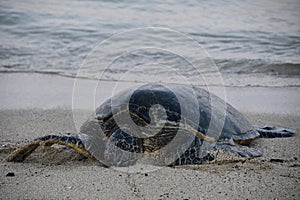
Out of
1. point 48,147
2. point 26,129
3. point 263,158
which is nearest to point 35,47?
point 26,129

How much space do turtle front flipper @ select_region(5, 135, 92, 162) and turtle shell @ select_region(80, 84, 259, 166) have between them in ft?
0.24

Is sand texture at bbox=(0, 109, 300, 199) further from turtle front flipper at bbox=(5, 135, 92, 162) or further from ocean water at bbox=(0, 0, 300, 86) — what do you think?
ocean water at bbox=(0, 0, 300, 86)

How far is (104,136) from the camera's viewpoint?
359 cm

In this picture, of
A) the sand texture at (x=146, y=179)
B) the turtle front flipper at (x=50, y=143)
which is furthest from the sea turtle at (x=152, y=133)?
the sand texture at (x=146, y=179)

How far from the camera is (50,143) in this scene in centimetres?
339

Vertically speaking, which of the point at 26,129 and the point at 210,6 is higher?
the point at 210,6

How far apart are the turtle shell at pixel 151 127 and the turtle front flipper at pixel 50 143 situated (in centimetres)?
7

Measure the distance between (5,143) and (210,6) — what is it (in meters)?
11.1

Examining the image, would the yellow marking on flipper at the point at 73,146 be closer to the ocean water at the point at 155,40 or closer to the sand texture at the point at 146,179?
the sand texture at the point at 146,179

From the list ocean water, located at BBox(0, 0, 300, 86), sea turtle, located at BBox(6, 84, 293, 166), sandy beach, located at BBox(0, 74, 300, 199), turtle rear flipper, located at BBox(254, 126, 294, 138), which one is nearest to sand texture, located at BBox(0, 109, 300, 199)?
sandy beach, located at BBox(0, 74, 300, 199)

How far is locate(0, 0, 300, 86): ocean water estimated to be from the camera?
768 centimetres

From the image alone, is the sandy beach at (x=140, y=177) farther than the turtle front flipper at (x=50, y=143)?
No

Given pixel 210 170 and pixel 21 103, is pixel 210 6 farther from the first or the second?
pixel 210 170

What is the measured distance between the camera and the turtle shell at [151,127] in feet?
11.3
